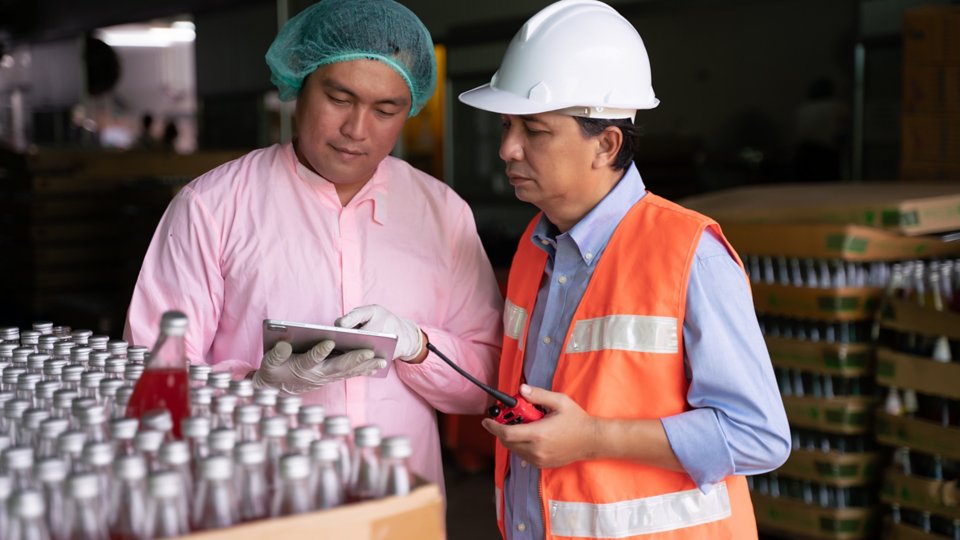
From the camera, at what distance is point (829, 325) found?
13.0 feet

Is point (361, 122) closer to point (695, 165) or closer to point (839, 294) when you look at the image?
point (839, 294)

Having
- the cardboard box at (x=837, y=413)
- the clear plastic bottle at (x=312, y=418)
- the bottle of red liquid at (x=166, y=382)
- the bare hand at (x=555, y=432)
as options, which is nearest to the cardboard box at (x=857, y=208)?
the cardboard box at (x=837, y=413)

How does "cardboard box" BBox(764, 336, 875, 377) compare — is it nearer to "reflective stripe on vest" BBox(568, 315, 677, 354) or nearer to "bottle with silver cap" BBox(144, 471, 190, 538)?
"reflective stripe on vest" BBox(568, 315, 677, 354)

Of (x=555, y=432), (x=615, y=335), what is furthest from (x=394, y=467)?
(x=615, y=335)

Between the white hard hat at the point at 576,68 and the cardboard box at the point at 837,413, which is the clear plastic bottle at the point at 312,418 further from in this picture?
→ the cardboard box at the point at 837,413

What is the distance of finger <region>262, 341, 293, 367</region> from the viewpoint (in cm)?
204

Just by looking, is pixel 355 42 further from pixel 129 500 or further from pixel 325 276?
pixel 129 500

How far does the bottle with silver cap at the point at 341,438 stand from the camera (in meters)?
1.37

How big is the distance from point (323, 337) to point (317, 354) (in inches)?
1.7

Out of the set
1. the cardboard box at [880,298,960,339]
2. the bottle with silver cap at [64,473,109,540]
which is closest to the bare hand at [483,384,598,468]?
the bottle with silver cap at [64,473,109,540]

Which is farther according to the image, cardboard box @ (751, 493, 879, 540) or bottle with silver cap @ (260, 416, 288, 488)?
cardboard box @ (751, 493, 879, 540)

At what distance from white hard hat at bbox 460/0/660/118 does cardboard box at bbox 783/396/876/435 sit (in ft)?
7.40

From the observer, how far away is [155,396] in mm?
1477

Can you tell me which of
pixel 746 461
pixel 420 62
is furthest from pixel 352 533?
pixel 420 62
